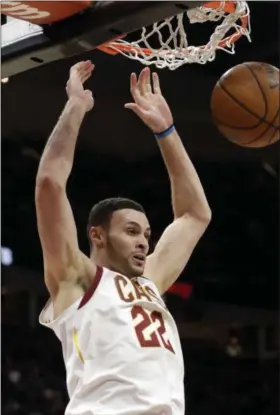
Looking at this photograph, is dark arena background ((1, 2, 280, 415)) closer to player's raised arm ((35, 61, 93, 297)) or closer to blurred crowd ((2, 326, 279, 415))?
blurred crowd ((2, 326, 279, 415))

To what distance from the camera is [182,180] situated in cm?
281

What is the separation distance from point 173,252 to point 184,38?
0.92 metres

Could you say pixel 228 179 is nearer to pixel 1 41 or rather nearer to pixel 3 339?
pixel 3 339

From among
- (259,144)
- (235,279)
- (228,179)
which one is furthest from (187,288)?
(259,144)

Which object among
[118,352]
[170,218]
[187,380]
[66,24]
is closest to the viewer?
[118,352]

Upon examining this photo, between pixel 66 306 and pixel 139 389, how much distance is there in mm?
301

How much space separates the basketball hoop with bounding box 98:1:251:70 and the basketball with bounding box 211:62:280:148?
0.76ft

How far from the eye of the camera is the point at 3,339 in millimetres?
7219

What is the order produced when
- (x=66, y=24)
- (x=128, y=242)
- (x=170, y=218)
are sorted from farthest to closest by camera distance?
(x=170, y=218), (x=66, y=24), (x=128, y=242)

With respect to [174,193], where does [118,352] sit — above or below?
below

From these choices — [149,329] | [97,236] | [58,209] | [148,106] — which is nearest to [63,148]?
→ [58,209]

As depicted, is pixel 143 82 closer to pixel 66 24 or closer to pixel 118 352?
pixel 66 24

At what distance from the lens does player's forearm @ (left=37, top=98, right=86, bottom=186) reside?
2.40 m

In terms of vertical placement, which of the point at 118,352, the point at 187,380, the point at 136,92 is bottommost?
the point at 187,380
